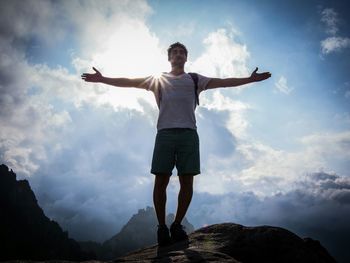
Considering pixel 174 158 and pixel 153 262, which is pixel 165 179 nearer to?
pixel 174 158

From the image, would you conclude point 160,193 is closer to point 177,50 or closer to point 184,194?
point 184,194

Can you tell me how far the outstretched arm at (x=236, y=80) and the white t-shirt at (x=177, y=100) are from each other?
0.19m

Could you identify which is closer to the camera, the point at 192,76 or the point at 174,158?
the point at 174,158

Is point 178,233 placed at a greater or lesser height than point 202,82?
lesser

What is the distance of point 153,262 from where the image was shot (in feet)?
13.0

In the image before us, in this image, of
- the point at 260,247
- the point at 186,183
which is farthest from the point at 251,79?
the point at 260,247

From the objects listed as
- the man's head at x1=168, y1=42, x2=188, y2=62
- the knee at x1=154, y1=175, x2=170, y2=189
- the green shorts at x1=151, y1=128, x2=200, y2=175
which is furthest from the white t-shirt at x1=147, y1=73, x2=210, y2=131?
the knee at x1=154, y1=175, x2=170, y2=189

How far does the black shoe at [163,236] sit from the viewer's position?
18.8ft

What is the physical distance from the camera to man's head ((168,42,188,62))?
685cm

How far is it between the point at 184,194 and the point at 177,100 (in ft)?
6.58

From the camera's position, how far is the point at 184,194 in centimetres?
603

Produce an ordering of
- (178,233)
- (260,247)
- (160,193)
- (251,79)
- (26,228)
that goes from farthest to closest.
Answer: (26,228)
(251,79)
(160,193)
(178,233)
(260,247)

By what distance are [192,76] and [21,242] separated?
16284 cm

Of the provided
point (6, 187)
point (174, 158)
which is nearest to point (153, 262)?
point (174, 158)
